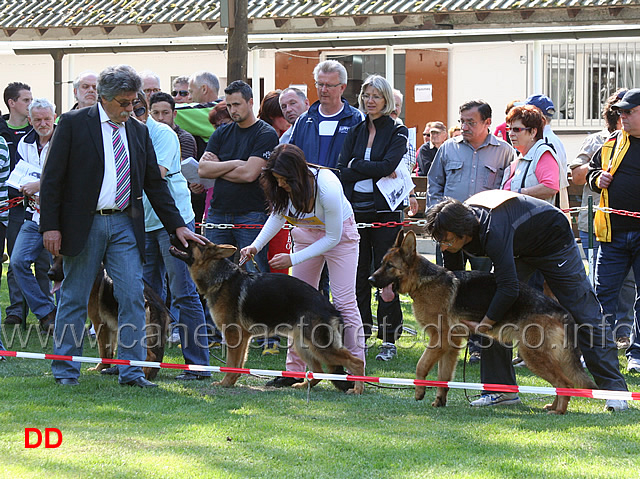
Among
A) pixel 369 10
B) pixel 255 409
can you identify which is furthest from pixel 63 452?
pixel 369 10

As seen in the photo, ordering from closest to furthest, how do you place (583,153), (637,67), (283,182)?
1. (283,182)
2. (583,153)
3. (637,67)

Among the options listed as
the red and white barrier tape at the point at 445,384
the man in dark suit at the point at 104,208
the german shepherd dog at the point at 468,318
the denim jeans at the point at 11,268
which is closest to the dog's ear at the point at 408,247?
the german shepherd dog at the point at 468,318

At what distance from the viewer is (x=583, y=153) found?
9.23m

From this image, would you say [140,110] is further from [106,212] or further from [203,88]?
[203,88]

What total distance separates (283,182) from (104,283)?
6.08 feet

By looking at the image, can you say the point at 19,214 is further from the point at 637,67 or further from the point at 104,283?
the point at 637,67

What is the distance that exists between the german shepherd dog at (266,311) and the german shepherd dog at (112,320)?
453mm

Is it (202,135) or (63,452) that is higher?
(202,135)

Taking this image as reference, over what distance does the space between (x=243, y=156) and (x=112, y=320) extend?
1.83 meters

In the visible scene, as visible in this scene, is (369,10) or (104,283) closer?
(104,283)

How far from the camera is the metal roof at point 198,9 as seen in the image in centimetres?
1592

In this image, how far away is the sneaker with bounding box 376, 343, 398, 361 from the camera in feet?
27.1

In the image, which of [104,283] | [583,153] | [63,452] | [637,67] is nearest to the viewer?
[63,452]

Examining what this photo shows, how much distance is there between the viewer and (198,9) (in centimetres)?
1850
